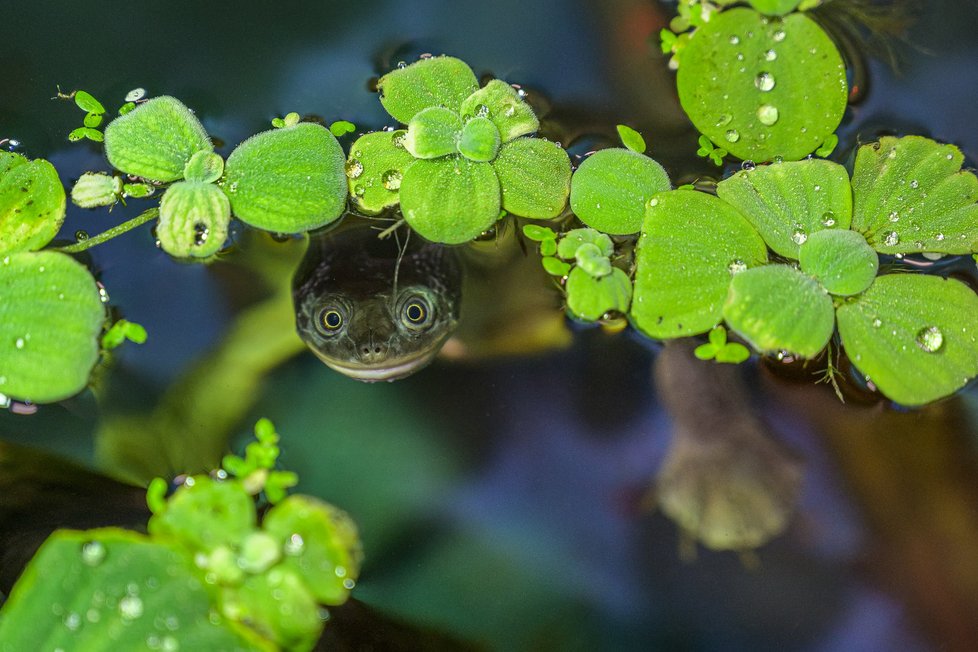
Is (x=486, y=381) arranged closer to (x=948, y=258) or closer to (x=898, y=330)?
(x=898, y=330)

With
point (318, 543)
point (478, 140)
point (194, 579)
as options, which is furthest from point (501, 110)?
point (194, 579)

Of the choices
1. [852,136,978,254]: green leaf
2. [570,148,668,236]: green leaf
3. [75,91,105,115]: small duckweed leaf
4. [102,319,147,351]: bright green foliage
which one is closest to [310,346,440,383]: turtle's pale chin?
[102,319,147,351]: bright green foliage

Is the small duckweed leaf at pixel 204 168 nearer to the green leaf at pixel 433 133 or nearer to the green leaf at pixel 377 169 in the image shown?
the green leaf at pixel 377 169

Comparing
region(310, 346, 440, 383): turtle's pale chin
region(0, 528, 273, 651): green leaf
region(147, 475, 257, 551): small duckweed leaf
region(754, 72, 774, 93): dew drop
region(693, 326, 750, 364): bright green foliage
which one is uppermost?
region(754, 72, 774, 93): dew drop

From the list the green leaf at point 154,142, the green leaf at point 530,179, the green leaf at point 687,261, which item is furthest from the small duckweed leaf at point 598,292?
the green leaf at point 154,142

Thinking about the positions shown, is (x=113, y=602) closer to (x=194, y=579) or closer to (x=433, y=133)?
(x=194, y=579)

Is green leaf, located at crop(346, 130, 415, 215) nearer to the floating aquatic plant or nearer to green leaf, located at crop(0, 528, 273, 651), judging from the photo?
the floating aquatic plant
